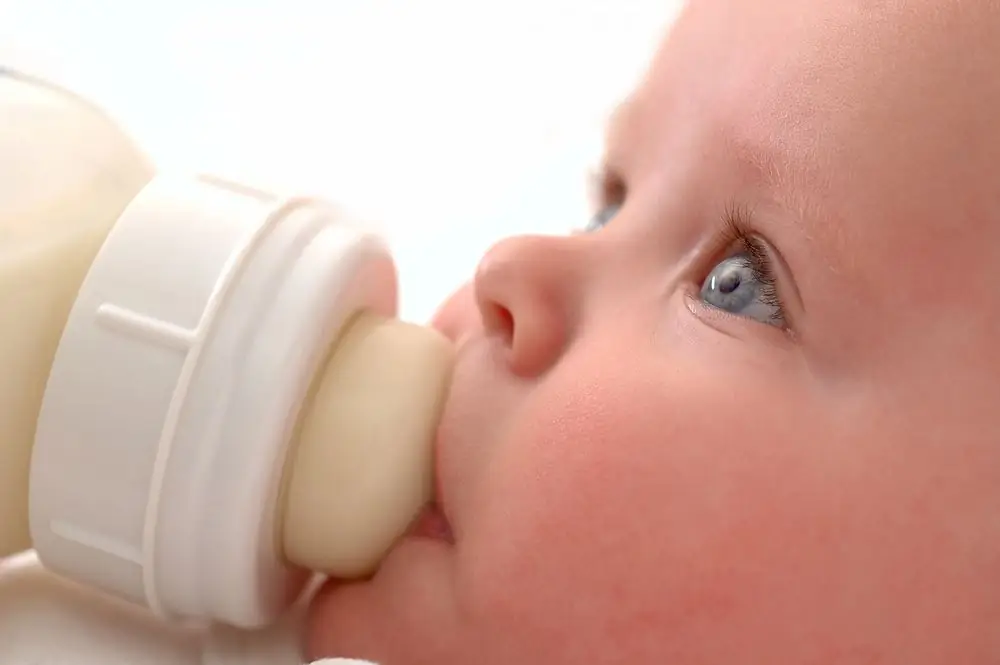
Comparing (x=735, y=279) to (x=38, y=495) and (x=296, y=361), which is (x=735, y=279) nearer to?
(x=296, y=361)

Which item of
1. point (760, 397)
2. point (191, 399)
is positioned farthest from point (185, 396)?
point (760, 397)

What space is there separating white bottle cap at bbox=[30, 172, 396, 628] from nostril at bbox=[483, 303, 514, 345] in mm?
69

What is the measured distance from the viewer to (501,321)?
636mm

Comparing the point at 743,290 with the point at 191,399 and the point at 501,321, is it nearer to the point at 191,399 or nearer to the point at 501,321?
the point at 501,321

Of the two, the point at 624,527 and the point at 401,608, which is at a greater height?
the point at 624,527

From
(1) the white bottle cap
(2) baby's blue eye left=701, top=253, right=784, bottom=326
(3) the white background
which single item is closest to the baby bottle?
(1) the white bottle cap

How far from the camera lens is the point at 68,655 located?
0.65 meters

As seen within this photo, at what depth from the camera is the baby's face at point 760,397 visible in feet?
1.71

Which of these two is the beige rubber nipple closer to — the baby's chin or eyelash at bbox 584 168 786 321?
the baby's chin

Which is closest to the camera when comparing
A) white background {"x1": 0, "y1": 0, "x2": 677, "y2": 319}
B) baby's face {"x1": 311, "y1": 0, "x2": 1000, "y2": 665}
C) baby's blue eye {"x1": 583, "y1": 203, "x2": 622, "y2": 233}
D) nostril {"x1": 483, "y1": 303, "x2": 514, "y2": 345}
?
baby's face {"x1": 311, "y1": 0, "x2": 1000, "y2": 665}

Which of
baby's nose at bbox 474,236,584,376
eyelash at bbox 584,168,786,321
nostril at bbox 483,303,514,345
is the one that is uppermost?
eyelash at bbox 584,168,786,321

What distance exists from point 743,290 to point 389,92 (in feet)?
2.12

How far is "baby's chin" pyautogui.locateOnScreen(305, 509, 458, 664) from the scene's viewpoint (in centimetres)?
61

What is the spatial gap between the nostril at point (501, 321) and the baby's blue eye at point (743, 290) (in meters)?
0.09
